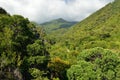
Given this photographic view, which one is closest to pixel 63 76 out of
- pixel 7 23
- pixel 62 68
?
pixel 62 68

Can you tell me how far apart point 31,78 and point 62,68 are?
1255 centimetres

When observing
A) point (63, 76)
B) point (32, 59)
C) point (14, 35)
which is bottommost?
point (63, 76)

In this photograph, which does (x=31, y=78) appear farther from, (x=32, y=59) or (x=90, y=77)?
(x=90, y=77)

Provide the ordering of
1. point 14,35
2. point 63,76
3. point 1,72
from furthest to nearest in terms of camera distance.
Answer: point 63,76 → point 14,35 → point 1,72

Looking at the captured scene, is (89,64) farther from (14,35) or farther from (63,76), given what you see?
(14,35)

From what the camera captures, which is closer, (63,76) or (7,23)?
(7,23)

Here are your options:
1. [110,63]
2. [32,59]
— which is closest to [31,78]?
[32,59]

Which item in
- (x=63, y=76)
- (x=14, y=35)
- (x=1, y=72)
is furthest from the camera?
(x=63, y=76)

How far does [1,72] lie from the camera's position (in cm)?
6900

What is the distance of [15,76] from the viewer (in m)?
70.1

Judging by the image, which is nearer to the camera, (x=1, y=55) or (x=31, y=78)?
(x=1, y=55)

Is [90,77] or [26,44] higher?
[26,44]

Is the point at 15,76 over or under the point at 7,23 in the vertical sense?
under

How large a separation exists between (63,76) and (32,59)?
46.7ft
